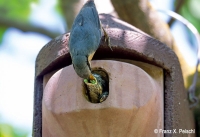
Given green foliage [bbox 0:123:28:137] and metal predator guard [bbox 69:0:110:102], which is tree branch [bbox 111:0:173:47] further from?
green foliage [bbox 0:123:28:137]

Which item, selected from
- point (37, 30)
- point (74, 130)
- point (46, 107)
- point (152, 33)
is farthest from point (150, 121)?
point (37, 30)

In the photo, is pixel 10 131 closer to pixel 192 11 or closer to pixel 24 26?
pixel 24 26

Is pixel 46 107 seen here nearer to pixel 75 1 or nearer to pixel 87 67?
pixel 87 67

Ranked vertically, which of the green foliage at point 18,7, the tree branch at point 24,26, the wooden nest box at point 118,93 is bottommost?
the wooden nest box at point 118,93

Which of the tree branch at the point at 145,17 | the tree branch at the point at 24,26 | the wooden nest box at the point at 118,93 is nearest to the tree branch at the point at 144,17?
the tree branch at the point at 145,17

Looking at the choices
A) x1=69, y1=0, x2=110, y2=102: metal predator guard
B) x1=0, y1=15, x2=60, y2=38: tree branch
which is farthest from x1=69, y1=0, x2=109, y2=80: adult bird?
x1=0, y1=15, x2=60, y2=38: tree branch

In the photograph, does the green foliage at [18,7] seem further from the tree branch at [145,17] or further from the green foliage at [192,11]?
the tree branch at [145,17]

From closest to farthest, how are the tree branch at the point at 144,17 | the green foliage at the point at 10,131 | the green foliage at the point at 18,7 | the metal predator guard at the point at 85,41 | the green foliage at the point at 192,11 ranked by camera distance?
1. the metal predator guard at the point at 85,41
2. the tree branch at the point at 144,17
3. the green foliage at the point at 10,131
4. the green foliage at the point at 192,11
5. the green foliage at the point at 18,7

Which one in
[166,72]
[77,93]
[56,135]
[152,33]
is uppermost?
[152,33]
